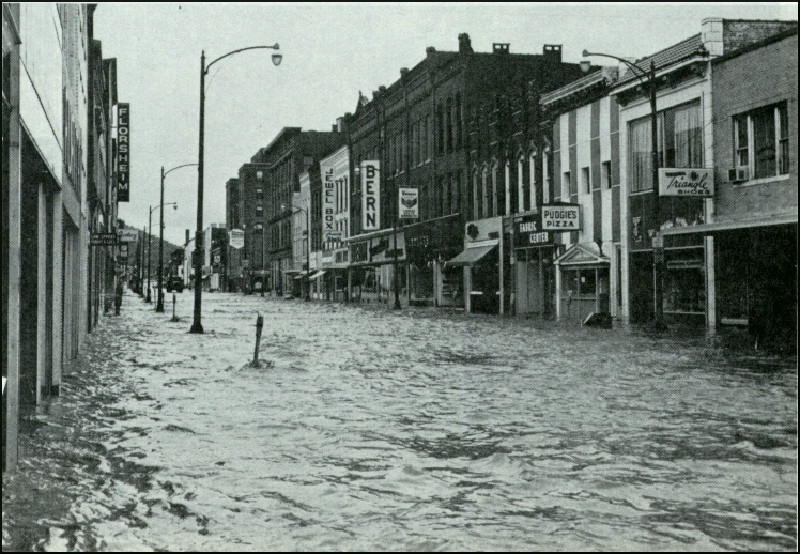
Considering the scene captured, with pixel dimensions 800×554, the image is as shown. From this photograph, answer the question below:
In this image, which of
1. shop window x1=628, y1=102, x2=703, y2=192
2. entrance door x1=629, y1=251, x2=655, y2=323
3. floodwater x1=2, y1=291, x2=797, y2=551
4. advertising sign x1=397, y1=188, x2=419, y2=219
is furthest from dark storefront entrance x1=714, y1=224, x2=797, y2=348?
advertising sign x1=397, y1=188, x2=419, y2=219

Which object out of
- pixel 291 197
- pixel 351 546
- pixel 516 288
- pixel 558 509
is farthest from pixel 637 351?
pixel 291 197

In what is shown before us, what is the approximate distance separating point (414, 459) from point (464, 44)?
143 feet

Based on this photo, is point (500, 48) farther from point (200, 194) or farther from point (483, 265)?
point (200, 194)

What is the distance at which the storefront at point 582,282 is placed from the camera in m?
34.2

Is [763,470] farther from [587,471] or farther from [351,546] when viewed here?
[351,546]

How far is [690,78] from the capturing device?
28.8 metres

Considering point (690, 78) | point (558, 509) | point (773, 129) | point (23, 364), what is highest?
point (690, 78)

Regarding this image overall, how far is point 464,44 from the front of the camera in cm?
4934

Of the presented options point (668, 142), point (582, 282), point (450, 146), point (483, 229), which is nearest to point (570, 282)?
point (582, 282)

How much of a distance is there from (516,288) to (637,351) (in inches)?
910

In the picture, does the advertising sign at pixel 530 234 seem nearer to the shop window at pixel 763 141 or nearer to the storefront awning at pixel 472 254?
the storefront awning at pixel 472 254

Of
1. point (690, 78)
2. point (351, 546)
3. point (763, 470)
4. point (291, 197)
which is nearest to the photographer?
point (351, 546)

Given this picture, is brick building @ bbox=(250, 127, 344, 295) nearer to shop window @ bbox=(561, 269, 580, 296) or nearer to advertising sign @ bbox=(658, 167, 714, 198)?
shop window @ bbox=(561, 269, 580, 296)

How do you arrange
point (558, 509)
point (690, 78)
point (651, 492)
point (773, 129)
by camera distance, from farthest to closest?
point (690, 78)
point (773, 129)
point (651, 492)
point (558, 509)
